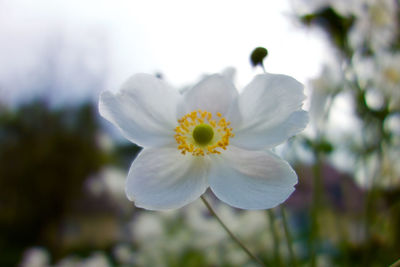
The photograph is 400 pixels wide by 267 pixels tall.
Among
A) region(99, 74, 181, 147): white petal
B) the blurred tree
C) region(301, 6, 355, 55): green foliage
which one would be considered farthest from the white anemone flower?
the blurred tree

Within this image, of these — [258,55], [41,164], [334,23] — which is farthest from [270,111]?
[41,164]

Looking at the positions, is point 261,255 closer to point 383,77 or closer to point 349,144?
point 349,144

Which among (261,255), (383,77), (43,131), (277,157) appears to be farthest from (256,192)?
(43,131)

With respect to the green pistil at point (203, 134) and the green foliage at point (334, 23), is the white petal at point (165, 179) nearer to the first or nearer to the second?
the green pistil at point (203, 134)

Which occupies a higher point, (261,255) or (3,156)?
(261,255)

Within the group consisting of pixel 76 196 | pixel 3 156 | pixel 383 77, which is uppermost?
pixel 383 77

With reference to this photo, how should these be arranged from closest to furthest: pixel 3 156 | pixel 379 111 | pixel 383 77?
pixel 379 111, pixel 383 77, pixel 3 156
